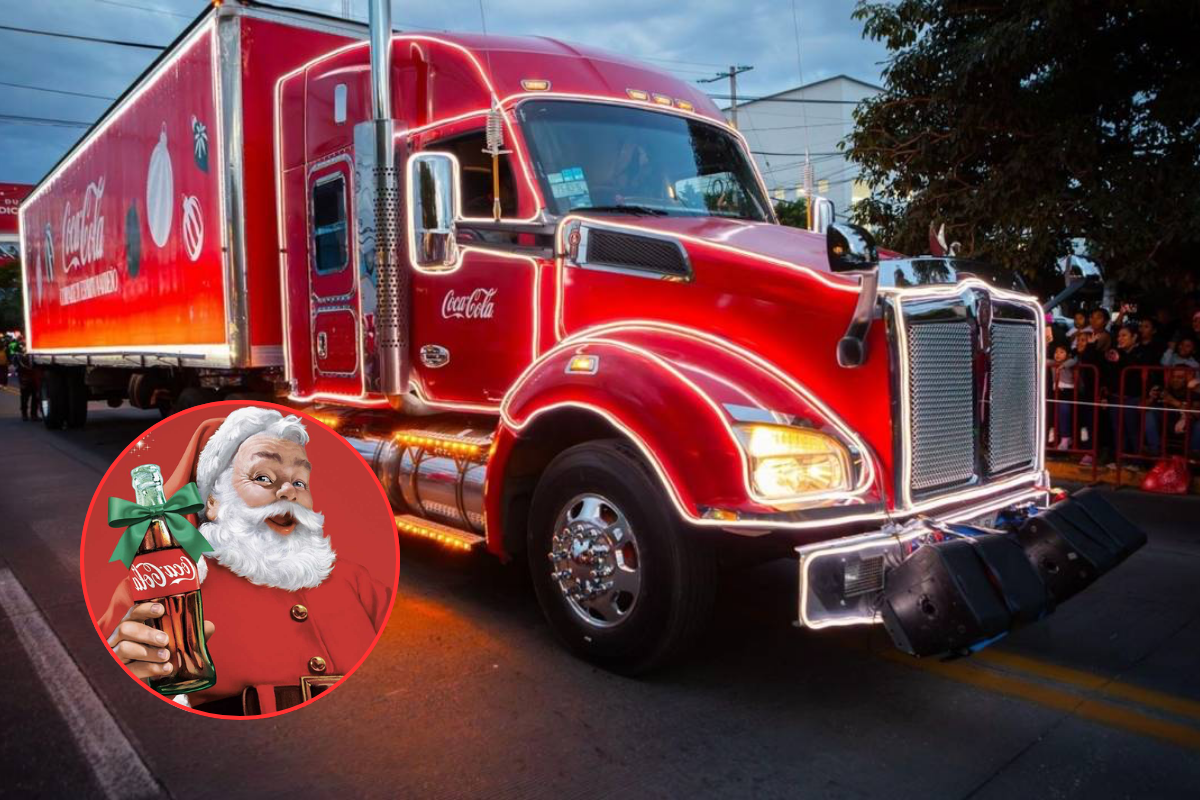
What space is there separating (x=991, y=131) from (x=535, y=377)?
24.0 feet

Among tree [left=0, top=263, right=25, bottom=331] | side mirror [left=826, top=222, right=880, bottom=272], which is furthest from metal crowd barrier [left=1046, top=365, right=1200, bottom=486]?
tree [left=0, top=263, right=25, bottom=331]

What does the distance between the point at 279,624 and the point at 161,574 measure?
0.92 feet

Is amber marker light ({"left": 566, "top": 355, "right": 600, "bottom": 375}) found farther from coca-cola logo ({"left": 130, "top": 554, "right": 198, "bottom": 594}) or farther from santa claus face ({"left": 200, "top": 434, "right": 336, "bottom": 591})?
coca-cola logo ({"left": 130, "top": 554, "right": 198, "bottom": 594})

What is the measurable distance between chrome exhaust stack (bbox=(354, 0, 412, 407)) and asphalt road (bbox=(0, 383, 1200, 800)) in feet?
4.28

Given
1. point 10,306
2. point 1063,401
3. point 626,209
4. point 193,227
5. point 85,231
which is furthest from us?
point 10,306

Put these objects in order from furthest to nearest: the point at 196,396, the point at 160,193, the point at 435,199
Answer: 1. the point at 196,396
2. the point at 160,193
3. the point at 435,199

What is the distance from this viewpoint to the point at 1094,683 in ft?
13.0

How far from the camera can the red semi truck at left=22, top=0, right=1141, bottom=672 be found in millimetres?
3561

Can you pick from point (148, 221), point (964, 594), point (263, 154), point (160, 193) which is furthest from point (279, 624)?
point (148, 221)

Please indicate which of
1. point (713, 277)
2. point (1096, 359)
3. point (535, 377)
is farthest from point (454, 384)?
point (1096, 359)

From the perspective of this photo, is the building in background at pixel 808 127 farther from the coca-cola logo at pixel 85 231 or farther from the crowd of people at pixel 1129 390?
the coca-cola logo at pixel 85 231

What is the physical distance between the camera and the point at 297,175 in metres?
6.30

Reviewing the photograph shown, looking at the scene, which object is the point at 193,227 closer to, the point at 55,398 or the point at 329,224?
the point at 329,224

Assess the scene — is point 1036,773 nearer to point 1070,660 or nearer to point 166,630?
point 1070,660
